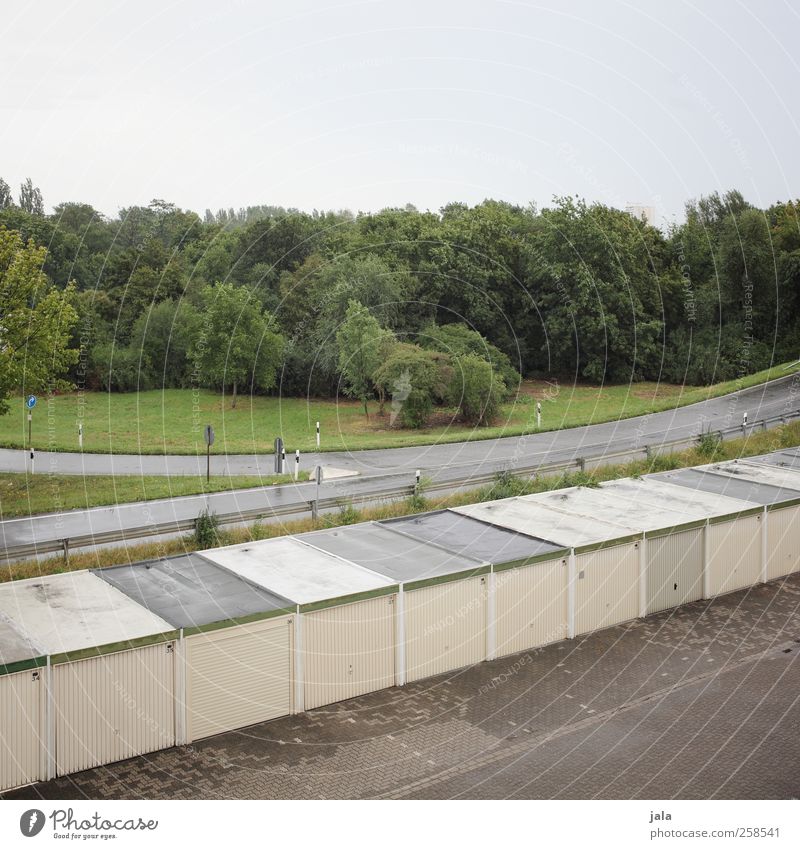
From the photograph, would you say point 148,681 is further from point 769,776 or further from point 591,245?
point 591,245

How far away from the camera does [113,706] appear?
13227 mm

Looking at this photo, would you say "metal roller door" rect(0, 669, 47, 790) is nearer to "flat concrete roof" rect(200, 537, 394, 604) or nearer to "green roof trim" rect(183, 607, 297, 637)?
"green roof trim" rect(183, 607, 297, 637)

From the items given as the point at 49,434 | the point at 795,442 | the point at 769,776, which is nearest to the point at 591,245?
the point at 795,442

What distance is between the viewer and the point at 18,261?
1005 inches

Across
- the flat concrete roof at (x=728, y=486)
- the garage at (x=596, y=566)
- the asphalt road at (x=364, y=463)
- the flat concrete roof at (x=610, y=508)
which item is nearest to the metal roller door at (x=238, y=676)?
the garage at (x=596, y=566)

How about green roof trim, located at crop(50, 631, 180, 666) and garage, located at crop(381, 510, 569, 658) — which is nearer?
green roof trim, located at crop(50, 631, 180, 666)

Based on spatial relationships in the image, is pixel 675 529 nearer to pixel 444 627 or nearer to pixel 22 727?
pixel 444 627

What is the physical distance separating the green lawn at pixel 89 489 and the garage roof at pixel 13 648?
11.3 m

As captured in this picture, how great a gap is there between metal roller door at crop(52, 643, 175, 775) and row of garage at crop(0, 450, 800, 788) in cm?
2

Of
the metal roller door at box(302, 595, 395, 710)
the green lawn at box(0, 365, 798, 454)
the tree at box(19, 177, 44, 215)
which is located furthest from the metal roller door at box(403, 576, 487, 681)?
the tree at box(19, 177, 44, 215)

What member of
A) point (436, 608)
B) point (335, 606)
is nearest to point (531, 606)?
point (436, 608)

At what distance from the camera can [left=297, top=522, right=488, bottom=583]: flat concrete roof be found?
17.0 m

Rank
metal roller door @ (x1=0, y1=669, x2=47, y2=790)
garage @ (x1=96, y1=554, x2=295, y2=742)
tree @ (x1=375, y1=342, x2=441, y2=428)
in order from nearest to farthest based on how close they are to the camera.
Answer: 1. metal roller door @ (x1=0, y1=669, x2=47, y2=790)
2. garage @ (x1=96, y1=554, x2=295, y2=742)
3. tree @ (x1=375, y1=342, x2=441, y2=428)

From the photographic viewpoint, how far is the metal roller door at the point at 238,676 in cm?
1401
